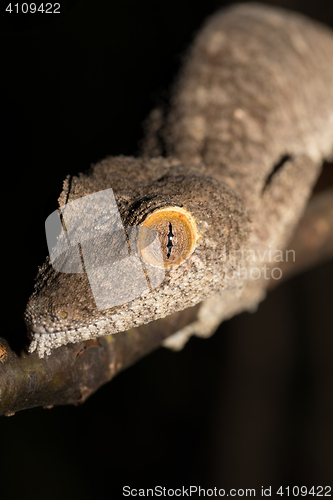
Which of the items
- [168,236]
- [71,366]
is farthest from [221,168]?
[71,366]

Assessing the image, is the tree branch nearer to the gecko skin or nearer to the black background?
the gecko skin

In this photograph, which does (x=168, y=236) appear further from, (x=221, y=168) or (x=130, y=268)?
(x=221, y=168)

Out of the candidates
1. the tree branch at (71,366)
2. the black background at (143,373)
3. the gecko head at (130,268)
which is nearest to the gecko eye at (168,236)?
the gecko head at (130,268)

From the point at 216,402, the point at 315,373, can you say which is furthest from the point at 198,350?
the point at 315,373

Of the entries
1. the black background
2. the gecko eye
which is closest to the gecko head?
the gecko eye

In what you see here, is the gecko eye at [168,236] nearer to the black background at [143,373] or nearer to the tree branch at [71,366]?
the tree branch at [71,366]

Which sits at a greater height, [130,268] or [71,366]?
[130,268]
